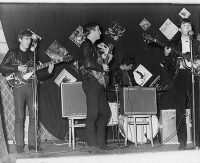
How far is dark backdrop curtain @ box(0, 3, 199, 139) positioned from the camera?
5.95m

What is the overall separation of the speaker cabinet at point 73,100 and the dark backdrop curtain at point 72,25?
2.42 feet

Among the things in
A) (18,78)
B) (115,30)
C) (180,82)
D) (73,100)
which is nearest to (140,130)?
(73,100)

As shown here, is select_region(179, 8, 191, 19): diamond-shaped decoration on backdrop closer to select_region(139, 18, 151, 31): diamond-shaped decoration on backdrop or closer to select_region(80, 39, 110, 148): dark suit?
select_region(139, 18, 151, 31): diamond-shaped decoration on backdrop

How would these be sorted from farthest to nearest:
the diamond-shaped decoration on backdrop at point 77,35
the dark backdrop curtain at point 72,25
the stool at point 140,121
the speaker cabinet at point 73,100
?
the diamond-shaped decoration on backdrop at point 77,35 < the dark backdrop curtain at point 72,25 < the stool at point 140,121 < the speaker cabinet at point 73,100

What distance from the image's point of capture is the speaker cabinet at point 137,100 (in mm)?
5414

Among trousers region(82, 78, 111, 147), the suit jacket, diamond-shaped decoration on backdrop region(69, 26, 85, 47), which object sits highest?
diamond-shaped decoration on backdrop region(69, 26, 85, 47)

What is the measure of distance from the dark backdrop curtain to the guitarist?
4.71ft

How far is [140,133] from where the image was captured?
580cm

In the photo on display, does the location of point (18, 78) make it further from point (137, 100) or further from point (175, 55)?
point (175, 55)

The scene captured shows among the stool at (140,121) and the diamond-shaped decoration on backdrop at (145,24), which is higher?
the diamond-shaped decoration on backdrop at (145,24)

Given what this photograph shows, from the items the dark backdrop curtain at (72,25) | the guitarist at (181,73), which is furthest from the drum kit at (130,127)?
the guitarist at (181,73)

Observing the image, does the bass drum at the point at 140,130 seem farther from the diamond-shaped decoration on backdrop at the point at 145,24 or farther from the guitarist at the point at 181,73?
the diamond-shaped decoration on backdrop at the point at 145,24

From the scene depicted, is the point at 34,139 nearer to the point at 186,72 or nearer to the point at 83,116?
the point at 83,116

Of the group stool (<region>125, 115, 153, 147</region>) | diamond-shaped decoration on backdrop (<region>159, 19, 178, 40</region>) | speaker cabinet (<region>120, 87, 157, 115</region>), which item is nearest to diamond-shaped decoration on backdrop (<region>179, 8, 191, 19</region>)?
diamond-shaped decoration on backdrop (<region>159, 19, 178, 40</region>)
